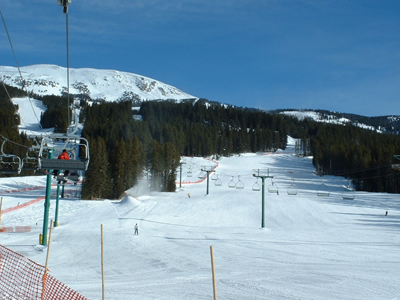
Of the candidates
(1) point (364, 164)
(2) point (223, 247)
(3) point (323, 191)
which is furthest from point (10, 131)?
(1) point (364, 164)

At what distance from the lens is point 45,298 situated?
837 cm

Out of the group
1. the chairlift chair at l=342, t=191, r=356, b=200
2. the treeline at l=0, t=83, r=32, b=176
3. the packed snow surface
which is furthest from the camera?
the treeline at l=0, t=83, r=32, b=176

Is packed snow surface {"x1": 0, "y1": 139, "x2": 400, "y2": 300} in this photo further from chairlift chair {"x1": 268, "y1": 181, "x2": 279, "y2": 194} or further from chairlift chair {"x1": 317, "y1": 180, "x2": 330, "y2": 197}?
chairlift chair {"x1": 317, "y1": 180, "x2": 330, "y2": 197}

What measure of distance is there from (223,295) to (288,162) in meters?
98.3

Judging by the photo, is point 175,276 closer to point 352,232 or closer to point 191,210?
point 352,232

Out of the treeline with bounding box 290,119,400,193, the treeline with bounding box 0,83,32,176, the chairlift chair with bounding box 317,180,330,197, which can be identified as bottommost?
the chairlift chair with bounding box 317,180,330,197

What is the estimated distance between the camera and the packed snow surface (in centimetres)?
1166

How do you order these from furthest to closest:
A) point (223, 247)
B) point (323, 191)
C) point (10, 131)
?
point (10, 131), point (323, 191), point (223, 247)

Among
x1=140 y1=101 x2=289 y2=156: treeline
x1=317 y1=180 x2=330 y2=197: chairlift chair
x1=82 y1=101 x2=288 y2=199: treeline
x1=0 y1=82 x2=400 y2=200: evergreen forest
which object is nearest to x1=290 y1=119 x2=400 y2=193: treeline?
A: x1=0 y1=82 x2=400 y2=200: evergreen forest

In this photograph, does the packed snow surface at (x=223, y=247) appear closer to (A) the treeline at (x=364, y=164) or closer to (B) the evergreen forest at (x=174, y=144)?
(B) the evergreen forest at (x=174, y=144)

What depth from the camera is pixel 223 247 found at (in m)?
21.8

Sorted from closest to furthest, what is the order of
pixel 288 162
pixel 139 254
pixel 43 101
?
pixel 139 254, pixel 288 162, pixel 43 101

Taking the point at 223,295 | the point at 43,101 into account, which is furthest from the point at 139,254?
the point at 43,101

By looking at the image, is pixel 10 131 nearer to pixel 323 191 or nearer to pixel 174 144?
pixel 174 144
